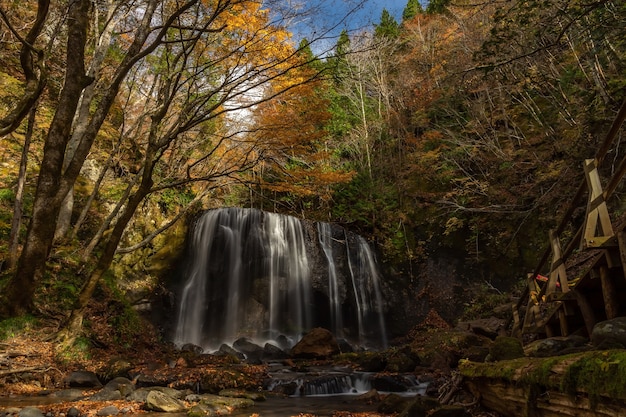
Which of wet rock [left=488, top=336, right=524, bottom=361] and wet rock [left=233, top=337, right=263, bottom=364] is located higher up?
wet rock [left=488, top=336, right=524, bottom=361]

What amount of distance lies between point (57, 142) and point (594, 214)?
25.4ft

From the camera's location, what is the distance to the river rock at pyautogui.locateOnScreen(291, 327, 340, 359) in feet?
41.7

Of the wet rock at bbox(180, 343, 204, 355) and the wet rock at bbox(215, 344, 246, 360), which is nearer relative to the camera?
the wet rock at bbox(215, 344, 246, 360)

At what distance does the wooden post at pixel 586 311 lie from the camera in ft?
19.2

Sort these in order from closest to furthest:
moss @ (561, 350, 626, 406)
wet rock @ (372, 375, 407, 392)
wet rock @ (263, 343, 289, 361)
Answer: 1. moss @ (561, 350, 626, 406)
2. wet rock @ (372, 375, 407, 392)
3. wet rock @ (263, 343, 289, 361)

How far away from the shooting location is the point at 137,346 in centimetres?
1081

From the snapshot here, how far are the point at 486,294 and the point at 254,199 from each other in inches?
464

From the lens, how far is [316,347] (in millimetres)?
12883

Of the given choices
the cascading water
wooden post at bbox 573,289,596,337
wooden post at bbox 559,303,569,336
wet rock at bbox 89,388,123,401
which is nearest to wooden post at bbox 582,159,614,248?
wooden post at bbox 573,289,596,337

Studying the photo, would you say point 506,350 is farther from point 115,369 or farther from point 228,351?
point 228,351

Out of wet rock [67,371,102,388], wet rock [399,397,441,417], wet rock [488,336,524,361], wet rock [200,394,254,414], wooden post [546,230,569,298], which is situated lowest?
wet rock [200,394,254,414]

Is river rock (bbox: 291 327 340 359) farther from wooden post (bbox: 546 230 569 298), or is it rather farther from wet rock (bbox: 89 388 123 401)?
wooden post (bbox: 546 230 569 298)

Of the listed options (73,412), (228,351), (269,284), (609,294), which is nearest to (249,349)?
(228,351)

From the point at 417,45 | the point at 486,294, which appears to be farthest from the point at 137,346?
the point at 417,45
